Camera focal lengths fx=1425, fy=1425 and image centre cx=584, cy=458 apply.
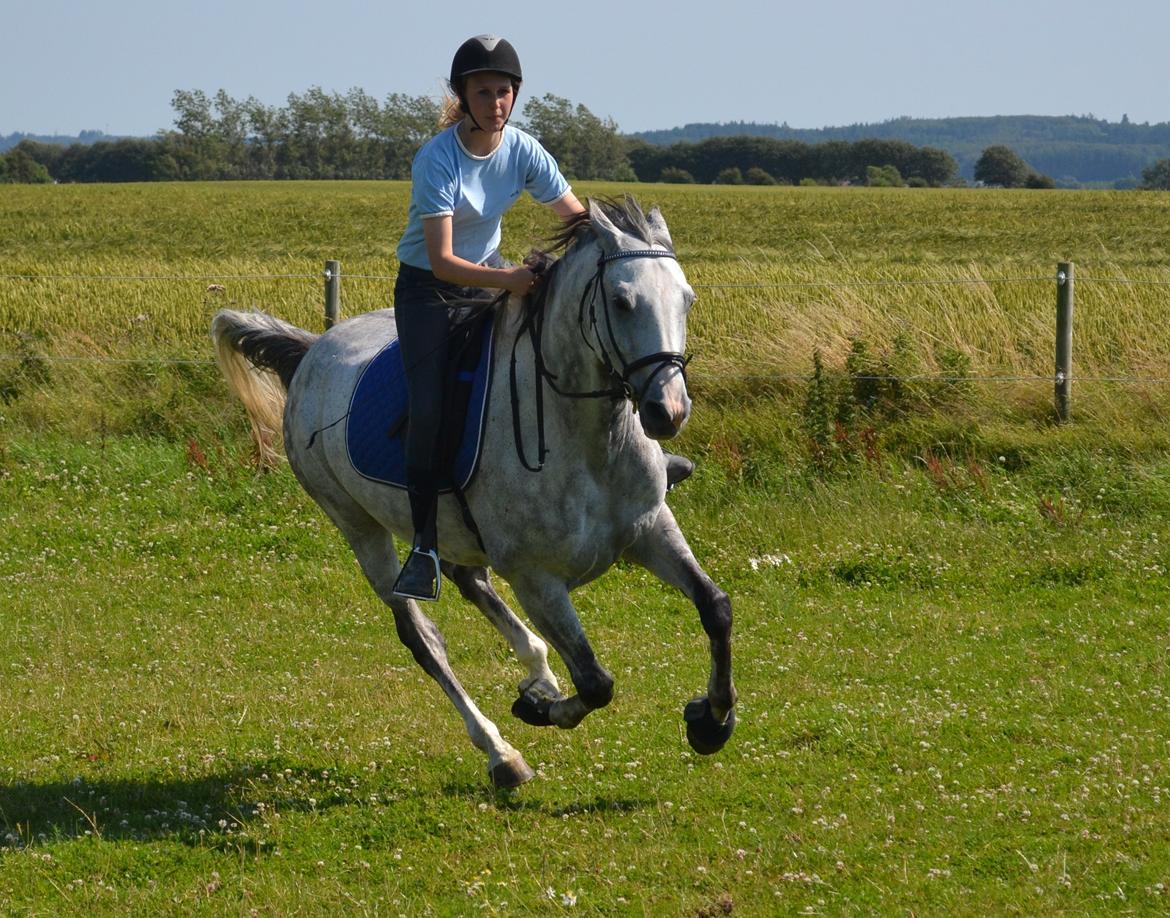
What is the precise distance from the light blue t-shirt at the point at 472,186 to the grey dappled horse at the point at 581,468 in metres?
0.43

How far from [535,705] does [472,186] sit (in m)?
2.33

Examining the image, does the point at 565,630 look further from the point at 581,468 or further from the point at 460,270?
the point at 460,270

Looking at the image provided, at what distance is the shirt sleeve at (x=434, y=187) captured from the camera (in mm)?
5934

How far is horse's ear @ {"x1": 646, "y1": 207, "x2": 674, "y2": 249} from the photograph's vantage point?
541 centimetres

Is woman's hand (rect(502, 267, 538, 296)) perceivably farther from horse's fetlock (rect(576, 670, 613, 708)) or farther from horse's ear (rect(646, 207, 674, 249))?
horse's fetlock (rect(576, 670, 613, 708))

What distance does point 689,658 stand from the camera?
8633 mm

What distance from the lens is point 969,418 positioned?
12836mm

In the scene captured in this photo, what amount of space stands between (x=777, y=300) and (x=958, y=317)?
2.79 meters

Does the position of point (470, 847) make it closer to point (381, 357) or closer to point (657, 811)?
point (657, 811)

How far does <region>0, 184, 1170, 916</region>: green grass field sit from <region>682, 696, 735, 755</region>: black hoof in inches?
10.3

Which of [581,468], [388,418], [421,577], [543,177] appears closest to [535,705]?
[421,577]

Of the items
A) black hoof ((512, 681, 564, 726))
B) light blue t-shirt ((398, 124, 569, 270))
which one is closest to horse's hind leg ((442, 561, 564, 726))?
black hoof ((512, 681, 564, 726))

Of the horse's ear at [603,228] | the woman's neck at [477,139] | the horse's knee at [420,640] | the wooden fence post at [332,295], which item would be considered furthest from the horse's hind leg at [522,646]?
the wooden fence post at [332,295]

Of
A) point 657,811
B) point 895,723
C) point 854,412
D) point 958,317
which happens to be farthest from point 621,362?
point 958,317
